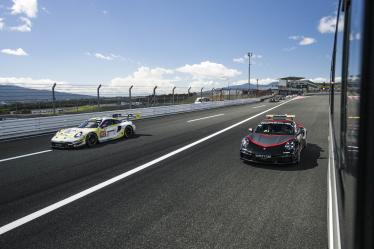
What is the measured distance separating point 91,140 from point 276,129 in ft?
22.1

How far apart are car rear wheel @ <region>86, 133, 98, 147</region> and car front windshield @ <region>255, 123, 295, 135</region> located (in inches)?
241

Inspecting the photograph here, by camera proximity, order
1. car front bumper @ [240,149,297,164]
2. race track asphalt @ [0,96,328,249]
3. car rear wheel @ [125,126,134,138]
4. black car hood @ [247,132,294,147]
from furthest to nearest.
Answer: car rear wheel @ [125,126,134,138] < black car hood @ [247,132,294,147] < car front bumper @ [240,149,297,164] < race track asphalt @ [0,96,328,249]

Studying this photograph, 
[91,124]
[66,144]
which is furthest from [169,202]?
[91,124]

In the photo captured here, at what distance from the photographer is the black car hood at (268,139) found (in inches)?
300

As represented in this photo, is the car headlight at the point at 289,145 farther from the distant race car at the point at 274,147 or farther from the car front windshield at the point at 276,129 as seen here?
the car front windshield at the point at 276,129

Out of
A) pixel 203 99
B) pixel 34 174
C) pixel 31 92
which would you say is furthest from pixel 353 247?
pixel 203 99

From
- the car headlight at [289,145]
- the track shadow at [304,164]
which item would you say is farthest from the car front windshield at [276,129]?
the track shadow at [304,164]

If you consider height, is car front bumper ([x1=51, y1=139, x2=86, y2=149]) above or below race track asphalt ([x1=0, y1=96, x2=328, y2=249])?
above

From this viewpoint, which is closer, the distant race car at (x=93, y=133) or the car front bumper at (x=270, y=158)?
the car front bumper at (x=270, y=158)

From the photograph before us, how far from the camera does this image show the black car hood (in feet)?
25.0

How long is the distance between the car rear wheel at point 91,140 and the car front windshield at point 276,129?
20.1 ft

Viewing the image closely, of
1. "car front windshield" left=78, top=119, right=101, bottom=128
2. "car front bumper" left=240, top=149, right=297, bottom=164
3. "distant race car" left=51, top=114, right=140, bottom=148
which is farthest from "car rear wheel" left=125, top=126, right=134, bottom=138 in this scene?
"car front bumper" left=240, top=149, right=297, bottom=164

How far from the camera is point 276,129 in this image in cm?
867

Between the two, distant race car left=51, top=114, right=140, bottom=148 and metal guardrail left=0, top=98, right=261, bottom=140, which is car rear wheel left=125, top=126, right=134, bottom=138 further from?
metal guardrail left=0, top=98, right=261, bottom=140
